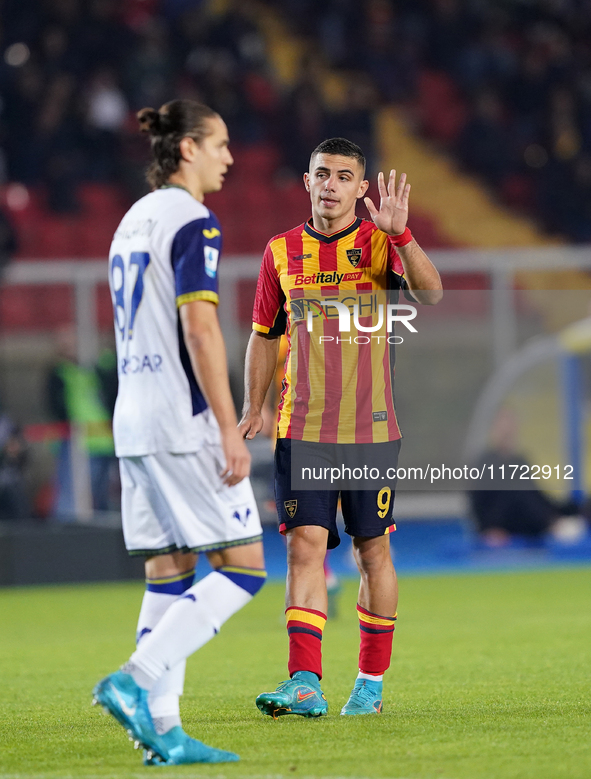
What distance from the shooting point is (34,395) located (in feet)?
36.8

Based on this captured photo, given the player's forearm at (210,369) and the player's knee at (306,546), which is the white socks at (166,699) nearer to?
the player's forearm at (210,369)

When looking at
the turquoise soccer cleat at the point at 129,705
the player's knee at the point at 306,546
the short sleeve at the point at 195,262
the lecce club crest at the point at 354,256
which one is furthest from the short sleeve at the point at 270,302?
the turquoise soccer cleat at the point at 129,705

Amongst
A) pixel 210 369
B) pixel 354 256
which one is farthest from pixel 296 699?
pixel 354 256

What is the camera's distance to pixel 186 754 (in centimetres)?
366

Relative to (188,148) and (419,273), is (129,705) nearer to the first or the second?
(188,148)

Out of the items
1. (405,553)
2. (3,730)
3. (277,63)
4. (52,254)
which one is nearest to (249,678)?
(3,730)

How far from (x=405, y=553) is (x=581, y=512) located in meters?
1.94

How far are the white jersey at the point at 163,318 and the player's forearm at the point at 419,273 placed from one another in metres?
0.84

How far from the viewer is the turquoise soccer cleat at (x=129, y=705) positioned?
3.47 m

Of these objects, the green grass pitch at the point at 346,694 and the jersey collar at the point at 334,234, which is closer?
the green grass pitch at the point at 346,694

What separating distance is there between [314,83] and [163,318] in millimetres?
13815

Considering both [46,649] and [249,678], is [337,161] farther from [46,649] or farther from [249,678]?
[46,649]

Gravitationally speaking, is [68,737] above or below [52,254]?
below

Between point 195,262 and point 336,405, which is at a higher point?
point 195,262
